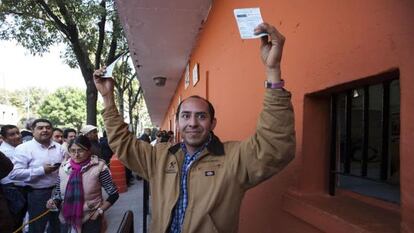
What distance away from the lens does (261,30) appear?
5.63ft

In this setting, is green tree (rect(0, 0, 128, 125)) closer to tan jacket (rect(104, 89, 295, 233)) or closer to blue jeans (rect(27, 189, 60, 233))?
blue jeans (rect(27, 189, 60, 233))

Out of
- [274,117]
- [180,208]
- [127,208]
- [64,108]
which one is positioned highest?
[64,108]

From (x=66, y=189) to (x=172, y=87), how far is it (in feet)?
31.1

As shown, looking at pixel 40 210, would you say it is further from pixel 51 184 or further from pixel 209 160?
pixel 209 160

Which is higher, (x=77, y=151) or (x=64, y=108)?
(x=64, y=108)

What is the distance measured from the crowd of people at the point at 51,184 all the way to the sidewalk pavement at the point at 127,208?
1.60 metres

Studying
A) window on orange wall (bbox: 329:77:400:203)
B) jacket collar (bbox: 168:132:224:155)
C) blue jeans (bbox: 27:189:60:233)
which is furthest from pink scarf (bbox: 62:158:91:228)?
window on orange wall (bbox: 329:77:400:203)

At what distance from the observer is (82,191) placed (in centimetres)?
393

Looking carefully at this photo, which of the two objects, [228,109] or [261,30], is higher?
[261,30]

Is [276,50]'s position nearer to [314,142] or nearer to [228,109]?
[314,142]

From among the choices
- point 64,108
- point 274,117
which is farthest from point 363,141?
point 64,108

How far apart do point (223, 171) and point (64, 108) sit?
70.6m

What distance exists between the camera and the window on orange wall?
7.19ft

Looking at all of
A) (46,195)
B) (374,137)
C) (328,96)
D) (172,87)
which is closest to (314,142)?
(328,96)
